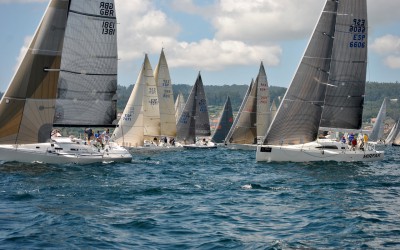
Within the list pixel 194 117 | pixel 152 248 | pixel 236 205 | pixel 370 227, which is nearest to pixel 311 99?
pixel 236 205

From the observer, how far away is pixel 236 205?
21062 millimetres

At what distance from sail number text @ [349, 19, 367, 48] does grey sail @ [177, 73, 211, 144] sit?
33224 millimetres

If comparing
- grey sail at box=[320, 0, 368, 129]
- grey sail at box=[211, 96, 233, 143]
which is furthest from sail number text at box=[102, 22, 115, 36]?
grey sail at box=[211, 96, 233, 143]

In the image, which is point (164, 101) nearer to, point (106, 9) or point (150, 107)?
point (150, 107)

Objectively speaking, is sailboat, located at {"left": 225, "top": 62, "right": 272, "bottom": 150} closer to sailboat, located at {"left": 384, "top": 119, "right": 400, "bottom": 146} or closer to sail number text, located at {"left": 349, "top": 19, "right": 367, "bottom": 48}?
sail number text, located at {"left": 349, "top": 19, "right": 367, "bottom": 48}

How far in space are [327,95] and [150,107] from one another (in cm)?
2279

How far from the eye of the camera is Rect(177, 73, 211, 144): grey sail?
238 feet

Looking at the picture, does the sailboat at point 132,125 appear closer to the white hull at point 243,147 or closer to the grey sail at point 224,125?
the white hull at point 243,147

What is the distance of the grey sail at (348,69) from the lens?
41531 millimetres

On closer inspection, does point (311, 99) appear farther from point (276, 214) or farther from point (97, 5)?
point (276, 214)

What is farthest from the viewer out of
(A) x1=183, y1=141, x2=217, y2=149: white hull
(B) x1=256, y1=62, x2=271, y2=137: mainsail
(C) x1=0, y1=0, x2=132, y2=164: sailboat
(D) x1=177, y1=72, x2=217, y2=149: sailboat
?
(D) x1=177, y1=72, x2=217, y2=149: sailboat

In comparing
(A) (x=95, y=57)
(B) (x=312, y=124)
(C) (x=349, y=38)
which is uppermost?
(C) (x=349, y=38)

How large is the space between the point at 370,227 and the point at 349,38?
27021mm

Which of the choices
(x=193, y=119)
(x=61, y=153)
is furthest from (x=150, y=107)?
(x=61, y=153)
